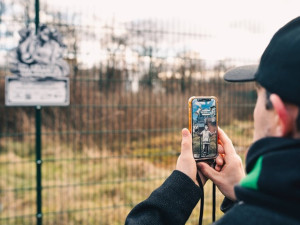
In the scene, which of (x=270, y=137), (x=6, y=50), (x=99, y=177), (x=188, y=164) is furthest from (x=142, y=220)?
(x=99, y=177)

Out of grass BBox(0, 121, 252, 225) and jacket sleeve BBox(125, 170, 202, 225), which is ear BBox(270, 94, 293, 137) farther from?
grass BBox(0, 121, 252, 225)

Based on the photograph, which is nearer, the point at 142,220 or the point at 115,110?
the point at 142,220

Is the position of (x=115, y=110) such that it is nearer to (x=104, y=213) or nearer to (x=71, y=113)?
(x=71, y=113)

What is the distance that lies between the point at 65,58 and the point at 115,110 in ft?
2.06

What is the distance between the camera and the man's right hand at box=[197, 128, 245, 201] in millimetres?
1254

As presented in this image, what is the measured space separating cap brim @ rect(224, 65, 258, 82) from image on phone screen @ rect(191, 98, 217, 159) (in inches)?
7.4

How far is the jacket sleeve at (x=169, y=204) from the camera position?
1117mm

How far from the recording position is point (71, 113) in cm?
330

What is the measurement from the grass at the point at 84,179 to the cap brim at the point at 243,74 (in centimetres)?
237

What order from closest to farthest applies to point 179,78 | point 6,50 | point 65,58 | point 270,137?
point 270,137 → point 6,50 → point 65,58 → point 179,78

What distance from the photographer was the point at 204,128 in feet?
4.30

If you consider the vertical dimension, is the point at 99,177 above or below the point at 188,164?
below

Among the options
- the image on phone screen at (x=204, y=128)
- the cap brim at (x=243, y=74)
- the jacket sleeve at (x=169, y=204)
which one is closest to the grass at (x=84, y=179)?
the image on phone screen at (x=204, y=128)

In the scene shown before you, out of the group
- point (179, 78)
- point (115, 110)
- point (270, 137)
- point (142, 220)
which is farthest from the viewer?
point (179, 78)
